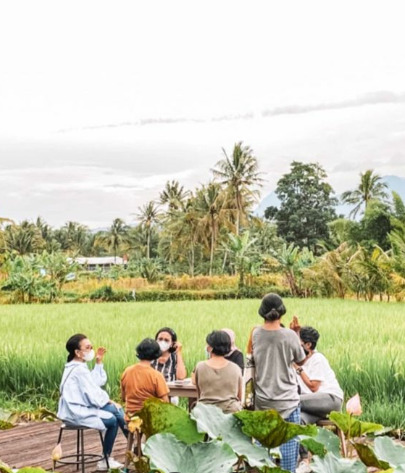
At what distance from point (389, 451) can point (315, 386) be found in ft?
9.39

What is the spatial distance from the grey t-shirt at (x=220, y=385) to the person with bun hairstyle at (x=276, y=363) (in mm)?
109

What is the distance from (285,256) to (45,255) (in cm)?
769

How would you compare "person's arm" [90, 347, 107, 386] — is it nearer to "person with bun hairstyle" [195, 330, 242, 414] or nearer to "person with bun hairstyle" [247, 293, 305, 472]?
"person with bun hairstyle" [195, 330, 242, 414]

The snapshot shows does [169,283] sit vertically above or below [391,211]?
below

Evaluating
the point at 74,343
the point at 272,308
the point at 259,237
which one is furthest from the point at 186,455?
the point at 259,237

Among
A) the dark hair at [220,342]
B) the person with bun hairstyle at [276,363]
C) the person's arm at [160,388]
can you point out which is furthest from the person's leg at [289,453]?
the person's arm at [160,388]

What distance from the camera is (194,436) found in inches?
53.7

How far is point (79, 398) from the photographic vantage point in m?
3.99

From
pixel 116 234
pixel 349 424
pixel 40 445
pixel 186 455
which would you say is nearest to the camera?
pixel 186 455

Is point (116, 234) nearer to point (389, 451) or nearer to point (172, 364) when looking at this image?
point (172, 364)

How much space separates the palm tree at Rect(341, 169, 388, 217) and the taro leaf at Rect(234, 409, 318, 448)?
3214cm

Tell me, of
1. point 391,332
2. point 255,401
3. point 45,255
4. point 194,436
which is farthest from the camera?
point 45,255

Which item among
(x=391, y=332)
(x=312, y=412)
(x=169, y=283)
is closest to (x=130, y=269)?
(x=169, y=283)

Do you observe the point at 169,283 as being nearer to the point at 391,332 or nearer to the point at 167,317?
the point at 167,317
